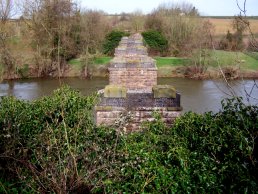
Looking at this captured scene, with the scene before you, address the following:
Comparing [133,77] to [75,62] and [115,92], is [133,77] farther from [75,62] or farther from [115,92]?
[75,62]

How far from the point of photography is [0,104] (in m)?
7.25

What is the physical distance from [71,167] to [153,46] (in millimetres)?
39791

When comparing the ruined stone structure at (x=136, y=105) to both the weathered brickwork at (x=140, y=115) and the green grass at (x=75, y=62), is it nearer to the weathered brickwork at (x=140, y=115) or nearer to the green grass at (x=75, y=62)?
the weathered brickwork at (x=140, y=115)

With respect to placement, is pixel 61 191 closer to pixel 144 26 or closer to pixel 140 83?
pixel 140 83

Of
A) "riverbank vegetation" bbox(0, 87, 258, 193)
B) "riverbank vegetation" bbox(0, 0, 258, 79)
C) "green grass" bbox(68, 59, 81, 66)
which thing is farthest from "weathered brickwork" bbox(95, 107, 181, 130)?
"green grass" bbox(68, 59, 81, 66)

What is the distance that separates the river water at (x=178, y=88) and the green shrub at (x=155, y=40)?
337 inches

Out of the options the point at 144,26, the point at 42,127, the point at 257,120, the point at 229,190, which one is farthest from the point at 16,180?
the point at 144,26

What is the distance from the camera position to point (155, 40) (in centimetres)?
4347

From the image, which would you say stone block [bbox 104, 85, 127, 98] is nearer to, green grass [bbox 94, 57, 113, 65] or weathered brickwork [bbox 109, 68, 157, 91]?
weathered brickwork [bbox 109, 68, 157, 91]

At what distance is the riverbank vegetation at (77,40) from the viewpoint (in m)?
34.8

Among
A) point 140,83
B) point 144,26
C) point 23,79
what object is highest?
point 144,26

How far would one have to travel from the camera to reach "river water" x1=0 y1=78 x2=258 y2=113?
2617cm

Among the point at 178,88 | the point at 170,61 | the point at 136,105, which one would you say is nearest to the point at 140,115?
the point at 136,105

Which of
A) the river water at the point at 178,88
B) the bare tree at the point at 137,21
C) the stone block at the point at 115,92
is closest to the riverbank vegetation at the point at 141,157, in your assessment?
the stone block at the point at 115,92
